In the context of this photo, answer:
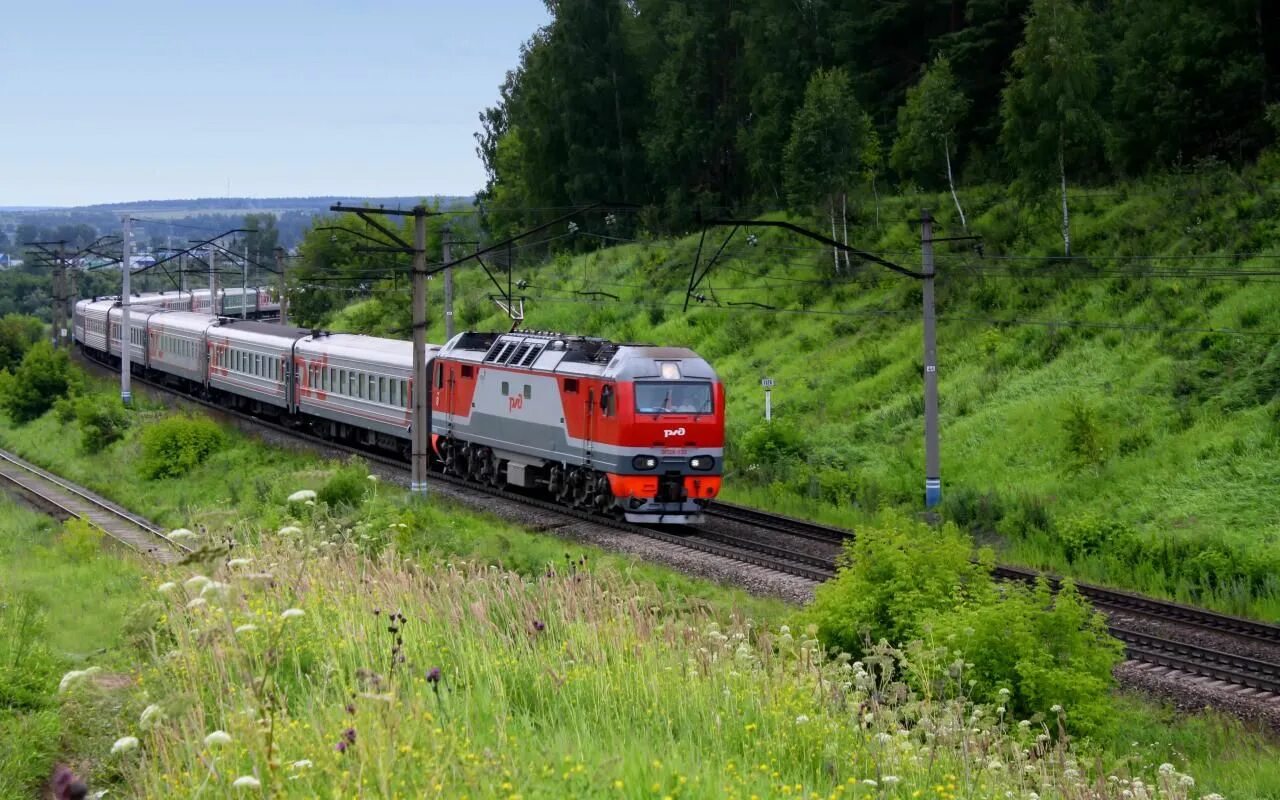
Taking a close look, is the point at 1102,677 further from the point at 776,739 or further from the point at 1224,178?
the point at 1224,178

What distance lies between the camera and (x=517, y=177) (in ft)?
241

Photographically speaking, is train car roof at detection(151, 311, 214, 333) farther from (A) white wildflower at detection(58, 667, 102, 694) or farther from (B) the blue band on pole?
(A) white wildflower at detection(58, 667, 102, 694)

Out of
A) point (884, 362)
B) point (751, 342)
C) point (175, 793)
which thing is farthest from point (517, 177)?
point (175, 793)

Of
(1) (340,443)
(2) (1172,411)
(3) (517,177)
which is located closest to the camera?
(2) (1172,411)

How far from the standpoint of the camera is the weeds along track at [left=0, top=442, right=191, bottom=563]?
1037 inches

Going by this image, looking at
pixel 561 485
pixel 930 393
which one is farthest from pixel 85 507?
pixel 930 393

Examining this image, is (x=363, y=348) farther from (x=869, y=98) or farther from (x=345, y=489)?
(x=869, y=98)

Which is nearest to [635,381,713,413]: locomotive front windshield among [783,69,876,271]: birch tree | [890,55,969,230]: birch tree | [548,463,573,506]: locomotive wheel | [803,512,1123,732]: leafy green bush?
[548,463,573,506]: locomotive wheel

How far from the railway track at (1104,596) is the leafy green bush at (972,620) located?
164 cm

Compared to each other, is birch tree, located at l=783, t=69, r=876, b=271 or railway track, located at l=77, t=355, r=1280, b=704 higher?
birch tree, located at l=783, t=69, r=876, b=271

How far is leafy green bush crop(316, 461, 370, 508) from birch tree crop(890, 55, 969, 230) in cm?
2359

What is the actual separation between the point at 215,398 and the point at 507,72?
35.7 m

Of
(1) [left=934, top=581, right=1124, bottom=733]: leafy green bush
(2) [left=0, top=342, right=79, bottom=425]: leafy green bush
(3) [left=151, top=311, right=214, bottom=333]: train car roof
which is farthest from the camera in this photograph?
(2) [left=0, top=342, right=79, bottom=425]: leafy green bush

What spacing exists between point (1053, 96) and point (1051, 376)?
30.1 feet
